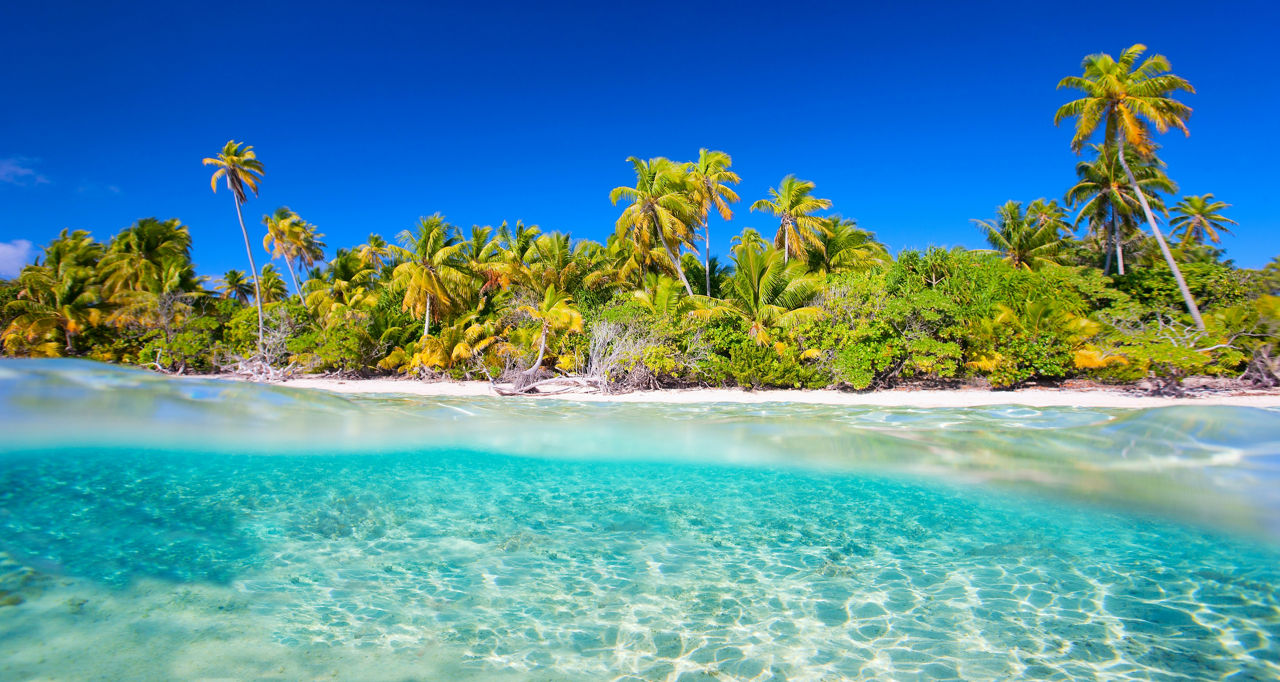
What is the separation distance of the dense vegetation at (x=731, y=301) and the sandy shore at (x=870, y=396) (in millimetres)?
647

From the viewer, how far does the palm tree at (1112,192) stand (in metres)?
26.5

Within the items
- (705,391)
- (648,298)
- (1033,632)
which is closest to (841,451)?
(1033,632)

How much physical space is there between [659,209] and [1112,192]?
71.9ft

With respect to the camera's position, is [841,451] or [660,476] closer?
[660,476]

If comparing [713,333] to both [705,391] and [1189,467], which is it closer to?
[705,391]

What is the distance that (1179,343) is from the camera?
15586 millimetres

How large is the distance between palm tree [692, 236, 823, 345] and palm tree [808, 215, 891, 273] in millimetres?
5734

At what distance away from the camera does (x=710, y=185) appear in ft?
86.8

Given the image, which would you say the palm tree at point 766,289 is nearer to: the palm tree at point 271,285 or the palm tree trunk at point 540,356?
the palm tree trunk at point 540,356

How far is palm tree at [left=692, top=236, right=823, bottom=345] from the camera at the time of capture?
2094 centimetres

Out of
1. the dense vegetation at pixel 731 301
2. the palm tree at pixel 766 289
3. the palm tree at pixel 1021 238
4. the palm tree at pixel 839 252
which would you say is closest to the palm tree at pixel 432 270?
the dense vegetation at pixel 731 301

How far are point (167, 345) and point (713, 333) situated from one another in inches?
1036

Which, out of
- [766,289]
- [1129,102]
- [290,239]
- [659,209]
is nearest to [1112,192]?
[1129,102]

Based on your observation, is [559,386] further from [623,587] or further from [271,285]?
[271,285]
